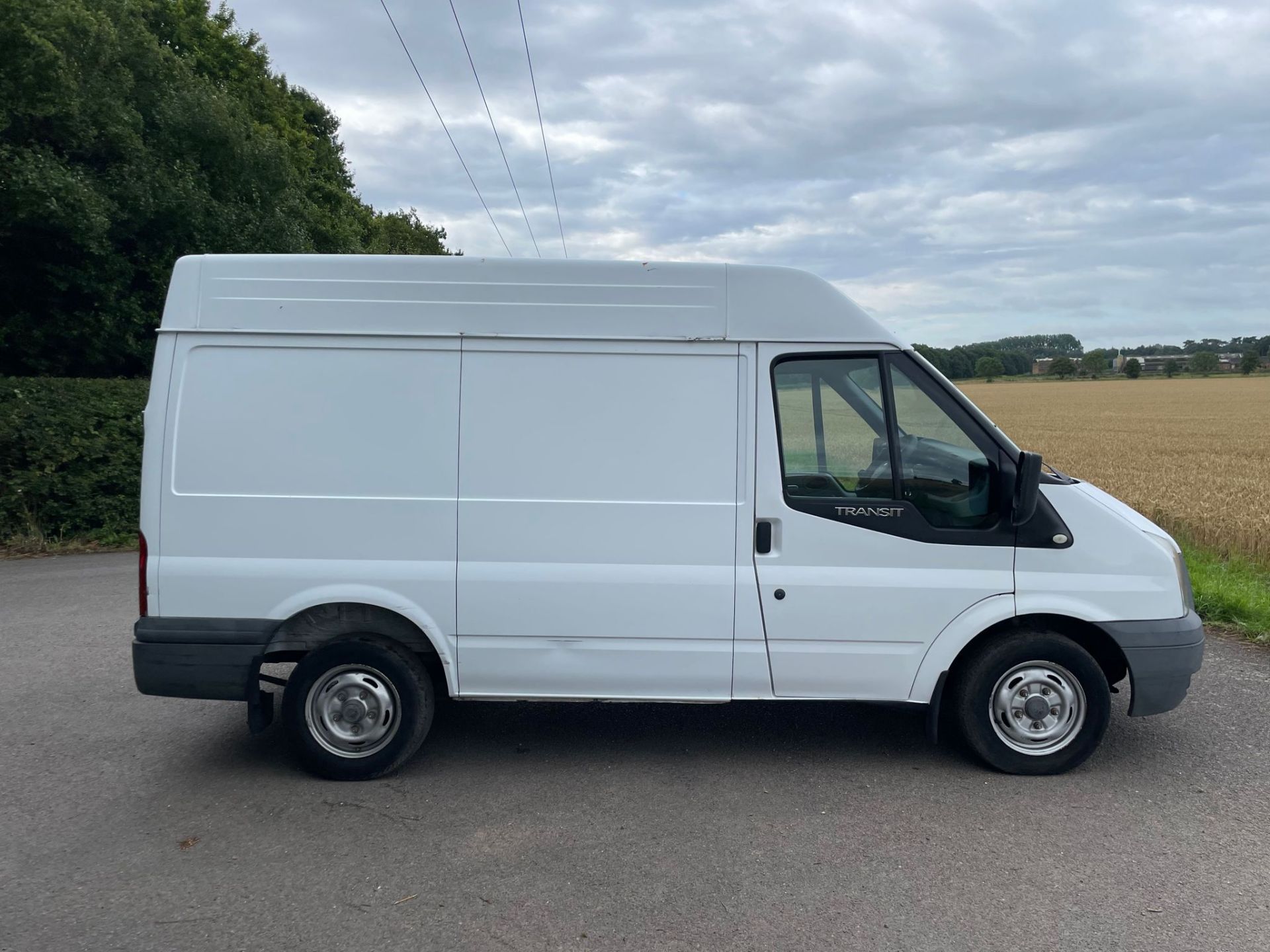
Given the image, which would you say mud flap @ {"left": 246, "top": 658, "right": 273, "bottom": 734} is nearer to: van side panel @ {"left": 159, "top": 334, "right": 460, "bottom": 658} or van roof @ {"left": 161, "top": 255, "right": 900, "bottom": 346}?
van side panel @ {"left": 159, "top": 334, "right": 460, "bottom": 658}

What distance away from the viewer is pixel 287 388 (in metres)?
4.51

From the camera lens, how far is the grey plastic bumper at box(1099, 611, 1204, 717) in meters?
4.52

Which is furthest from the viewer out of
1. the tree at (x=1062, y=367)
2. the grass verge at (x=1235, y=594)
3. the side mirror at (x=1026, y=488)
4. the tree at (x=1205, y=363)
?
the tree at (x=1205, y=363)

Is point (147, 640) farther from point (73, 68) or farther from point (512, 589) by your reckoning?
point (73, 68)

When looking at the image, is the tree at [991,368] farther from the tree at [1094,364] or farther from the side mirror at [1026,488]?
the side mirror at [1026,488]

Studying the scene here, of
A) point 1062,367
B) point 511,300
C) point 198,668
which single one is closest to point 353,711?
point 198,668

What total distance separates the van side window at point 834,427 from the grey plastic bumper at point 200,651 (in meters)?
2.55

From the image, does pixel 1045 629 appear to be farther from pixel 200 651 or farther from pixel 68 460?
pixel 68 460

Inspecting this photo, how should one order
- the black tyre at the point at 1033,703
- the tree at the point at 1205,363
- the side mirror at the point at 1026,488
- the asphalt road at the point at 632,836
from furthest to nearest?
1. the tree at the point at 1205,363
2. the black tyre at the point at 1033,703
3. the side mirror at the point at 1026,488
4. the asphalt road at the point at 632,836

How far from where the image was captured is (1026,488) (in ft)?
14.3

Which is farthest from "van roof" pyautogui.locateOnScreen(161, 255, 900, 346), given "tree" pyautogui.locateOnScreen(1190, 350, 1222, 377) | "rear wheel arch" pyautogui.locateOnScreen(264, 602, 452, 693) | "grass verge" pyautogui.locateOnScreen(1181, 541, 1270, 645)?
"tree" pyautogui.locateOnScreen(1190, 350, 1222, 377)

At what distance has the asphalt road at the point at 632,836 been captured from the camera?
3.38 metres

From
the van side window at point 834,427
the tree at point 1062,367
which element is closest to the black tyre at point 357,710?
the van side window at point 834,427

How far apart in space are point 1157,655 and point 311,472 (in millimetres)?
3956
